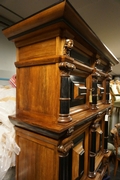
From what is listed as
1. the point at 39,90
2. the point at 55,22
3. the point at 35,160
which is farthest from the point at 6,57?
the point at 35,160

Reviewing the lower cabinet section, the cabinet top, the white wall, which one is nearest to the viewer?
the cabinet top

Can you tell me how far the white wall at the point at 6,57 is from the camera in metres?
1.75

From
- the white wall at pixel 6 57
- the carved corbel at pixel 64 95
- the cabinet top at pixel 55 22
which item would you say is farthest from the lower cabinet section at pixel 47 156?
the white wall at pixel 6 57

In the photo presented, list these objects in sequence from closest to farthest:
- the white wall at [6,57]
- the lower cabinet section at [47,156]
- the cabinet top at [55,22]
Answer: the cabinet top at [55,22], the lower cabinet section at [47,156], the white wall at [6,57]

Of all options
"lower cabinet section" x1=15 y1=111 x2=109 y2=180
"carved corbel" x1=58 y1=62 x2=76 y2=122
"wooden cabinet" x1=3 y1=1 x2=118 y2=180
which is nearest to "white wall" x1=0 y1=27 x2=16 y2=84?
"wooden cabinet" x1=3 y1=1 x2=118 y2=180

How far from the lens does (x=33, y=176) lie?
911 mm

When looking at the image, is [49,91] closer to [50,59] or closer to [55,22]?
[50,59]

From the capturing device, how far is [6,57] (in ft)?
5.97

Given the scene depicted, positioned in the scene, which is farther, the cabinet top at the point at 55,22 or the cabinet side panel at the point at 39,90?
the cabinet side panel at the point at 39,90

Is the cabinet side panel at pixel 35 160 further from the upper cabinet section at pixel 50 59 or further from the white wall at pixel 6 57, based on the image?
the white wall at pixel 6 57

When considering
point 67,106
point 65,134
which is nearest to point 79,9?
point 67,106

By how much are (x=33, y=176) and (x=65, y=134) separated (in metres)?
0.45

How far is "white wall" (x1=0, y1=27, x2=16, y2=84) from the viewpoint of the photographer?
1749 millimetres

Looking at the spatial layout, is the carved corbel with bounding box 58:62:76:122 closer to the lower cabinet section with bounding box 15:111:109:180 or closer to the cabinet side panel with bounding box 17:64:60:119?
the cabinet side panel with bounding box 17:64:60:119
